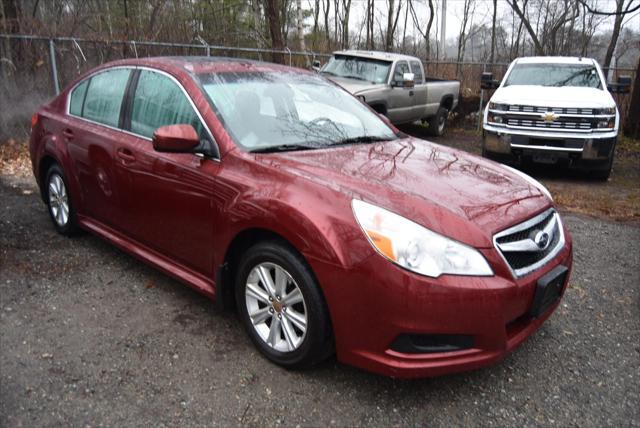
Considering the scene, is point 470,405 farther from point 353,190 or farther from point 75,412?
point 75,412

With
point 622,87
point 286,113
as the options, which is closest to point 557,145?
point 622,87

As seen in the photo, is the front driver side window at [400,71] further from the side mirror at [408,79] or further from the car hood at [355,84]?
the car hood at [355,84]

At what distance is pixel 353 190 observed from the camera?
2609 mm

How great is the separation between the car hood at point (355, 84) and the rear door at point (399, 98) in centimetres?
38

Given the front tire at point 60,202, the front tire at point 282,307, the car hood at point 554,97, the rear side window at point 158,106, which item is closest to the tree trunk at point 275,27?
the car hood at point 554,97

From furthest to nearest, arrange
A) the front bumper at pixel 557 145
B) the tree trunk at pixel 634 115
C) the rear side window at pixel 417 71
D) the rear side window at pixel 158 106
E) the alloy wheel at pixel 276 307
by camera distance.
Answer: the tree trunk at pixel 634 115
the rear side window at pixel 417 71
the front bumper at pixel 557 145
the rear side window at pixel 158 106
the alloy wheel at pixel 276 307

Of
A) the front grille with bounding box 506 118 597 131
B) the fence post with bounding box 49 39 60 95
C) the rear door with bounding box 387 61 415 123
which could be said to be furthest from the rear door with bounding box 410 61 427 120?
the fence post with bounding box 49 39 60 95

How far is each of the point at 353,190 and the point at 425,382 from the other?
1.11m

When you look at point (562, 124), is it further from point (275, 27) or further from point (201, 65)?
point (275, 27)

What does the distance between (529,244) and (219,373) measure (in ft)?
5.84

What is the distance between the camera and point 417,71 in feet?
38.3

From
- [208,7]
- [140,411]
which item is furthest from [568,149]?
[208,7]

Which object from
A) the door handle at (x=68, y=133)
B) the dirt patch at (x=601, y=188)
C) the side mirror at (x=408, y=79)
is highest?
the side mirror at (x=408, y=79)

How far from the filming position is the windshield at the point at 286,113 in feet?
10.7
